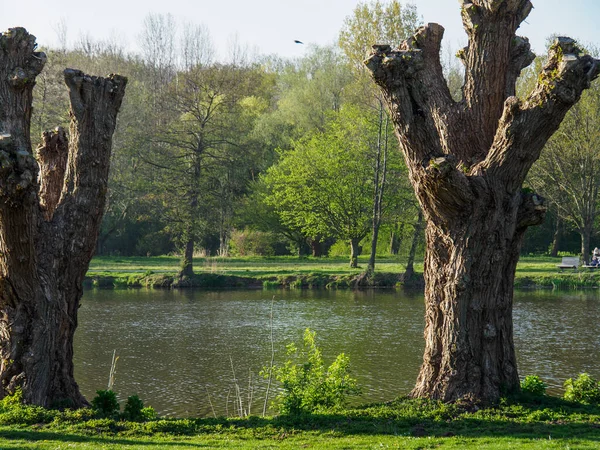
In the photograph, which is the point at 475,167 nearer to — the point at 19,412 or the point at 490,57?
the point at 490,57

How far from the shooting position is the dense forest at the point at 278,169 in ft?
133

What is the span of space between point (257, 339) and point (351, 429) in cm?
1259

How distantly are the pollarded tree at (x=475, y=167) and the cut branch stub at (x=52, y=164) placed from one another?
5.33 meters

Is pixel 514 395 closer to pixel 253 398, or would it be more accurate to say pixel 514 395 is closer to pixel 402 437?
pixel 402 437

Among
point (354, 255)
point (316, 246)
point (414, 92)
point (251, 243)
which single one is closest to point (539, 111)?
point (414, 92)

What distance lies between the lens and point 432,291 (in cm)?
1095

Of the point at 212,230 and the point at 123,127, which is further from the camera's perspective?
the point at 123,127

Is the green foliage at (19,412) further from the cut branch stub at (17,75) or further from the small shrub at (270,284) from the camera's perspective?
the small shrub at (270,284)

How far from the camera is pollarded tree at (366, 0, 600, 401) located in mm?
10109

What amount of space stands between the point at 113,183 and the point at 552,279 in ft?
84.4

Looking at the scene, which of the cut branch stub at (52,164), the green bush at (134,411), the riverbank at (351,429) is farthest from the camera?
the cut branch stub at (52,164)

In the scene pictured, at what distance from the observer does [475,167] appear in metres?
10.5

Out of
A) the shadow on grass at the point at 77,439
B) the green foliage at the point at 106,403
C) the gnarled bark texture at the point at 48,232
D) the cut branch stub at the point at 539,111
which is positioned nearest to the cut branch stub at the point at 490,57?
the cut branch stub at the point at 539,111

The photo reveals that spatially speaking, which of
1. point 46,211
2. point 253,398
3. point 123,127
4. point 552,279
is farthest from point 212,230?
point 46,211
